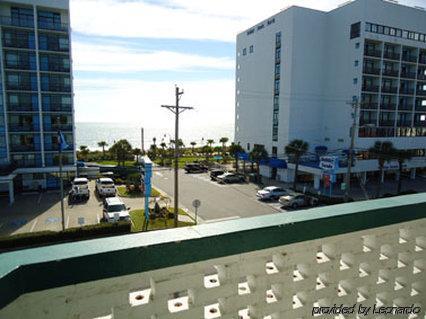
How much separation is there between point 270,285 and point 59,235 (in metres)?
17.2

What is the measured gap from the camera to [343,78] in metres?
37.6

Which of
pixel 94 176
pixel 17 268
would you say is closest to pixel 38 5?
pixel 94 176

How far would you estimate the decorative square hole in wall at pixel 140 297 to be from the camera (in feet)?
6.73

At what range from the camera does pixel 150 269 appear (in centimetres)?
195

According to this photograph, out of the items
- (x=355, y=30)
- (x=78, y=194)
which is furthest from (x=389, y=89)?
(x=78, y=194)

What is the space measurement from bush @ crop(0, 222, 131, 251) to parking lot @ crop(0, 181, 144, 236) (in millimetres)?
1967

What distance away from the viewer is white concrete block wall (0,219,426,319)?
6.06ft

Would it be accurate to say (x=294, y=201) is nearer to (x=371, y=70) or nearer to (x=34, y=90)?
(x=371, y=70)

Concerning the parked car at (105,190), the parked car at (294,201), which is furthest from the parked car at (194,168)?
the parked car at (294,201)

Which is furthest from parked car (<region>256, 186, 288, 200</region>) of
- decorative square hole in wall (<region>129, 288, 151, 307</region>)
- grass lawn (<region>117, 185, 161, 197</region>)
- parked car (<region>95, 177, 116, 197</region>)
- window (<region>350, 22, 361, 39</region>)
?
decorative square hole in wall (<region>129, 288, 151, 307</region>)

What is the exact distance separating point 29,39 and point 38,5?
10.3 feet

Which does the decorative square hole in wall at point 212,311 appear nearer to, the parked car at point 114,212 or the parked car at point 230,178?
the parked car at point 114,212

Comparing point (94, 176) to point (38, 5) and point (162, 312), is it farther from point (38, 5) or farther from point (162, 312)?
point (162, 312)

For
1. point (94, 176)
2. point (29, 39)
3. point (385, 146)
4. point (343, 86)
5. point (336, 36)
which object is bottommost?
point (94, 176)
